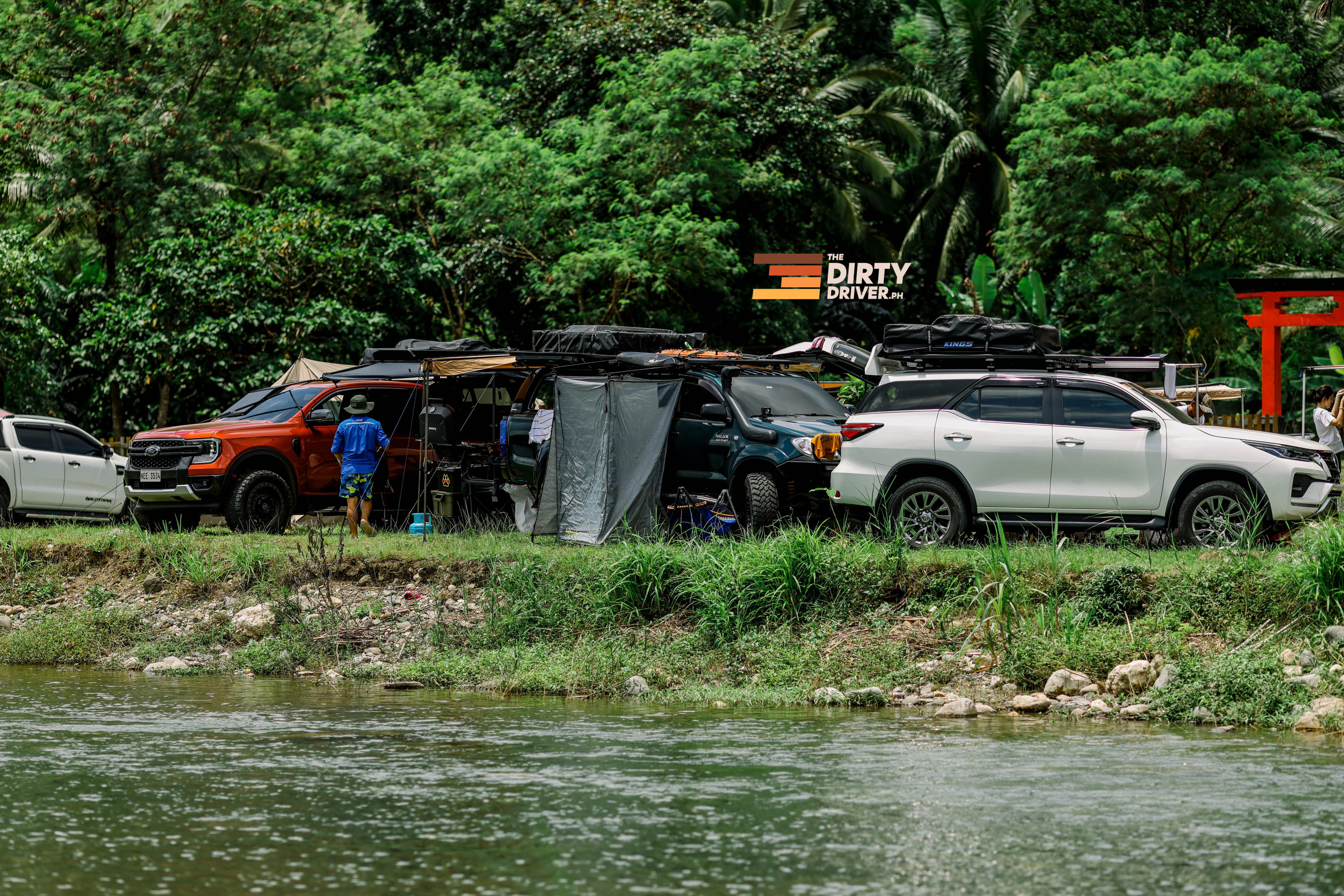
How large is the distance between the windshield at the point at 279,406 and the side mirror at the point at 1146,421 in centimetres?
962

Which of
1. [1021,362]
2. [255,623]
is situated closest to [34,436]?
[255,623]

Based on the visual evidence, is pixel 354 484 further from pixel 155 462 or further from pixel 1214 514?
pixel 1214 514

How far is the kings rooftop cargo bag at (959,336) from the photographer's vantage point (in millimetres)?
14141

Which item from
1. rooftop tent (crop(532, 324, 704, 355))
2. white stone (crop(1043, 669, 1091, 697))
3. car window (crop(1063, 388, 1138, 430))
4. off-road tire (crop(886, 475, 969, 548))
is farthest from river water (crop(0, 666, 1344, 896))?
rooftop tent (crop(532, 324, 704, 355))

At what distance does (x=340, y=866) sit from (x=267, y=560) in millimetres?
8208

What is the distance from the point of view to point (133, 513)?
1697 cm

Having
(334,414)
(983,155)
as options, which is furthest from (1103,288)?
(334,414)

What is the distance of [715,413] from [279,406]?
5.97 metres

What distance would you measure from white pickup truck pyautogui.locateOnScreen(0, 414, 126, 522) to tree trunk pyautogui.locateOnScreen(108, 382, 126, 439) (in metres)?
6.49

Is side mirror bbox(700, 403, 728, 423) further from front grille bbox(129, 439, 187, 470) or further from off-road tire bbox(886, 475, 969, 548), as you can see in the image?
front grille bbox(129, 439, 187, 470)

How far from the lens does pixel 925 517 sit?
13.1 metres

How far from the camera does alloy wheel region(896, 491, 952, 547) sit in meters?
13.1

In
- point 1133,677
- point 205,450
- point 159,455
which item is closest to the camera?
point 1133,677

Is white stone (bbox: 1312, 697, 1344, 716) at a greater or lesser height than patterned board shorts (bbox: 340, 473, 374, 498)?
lesser
